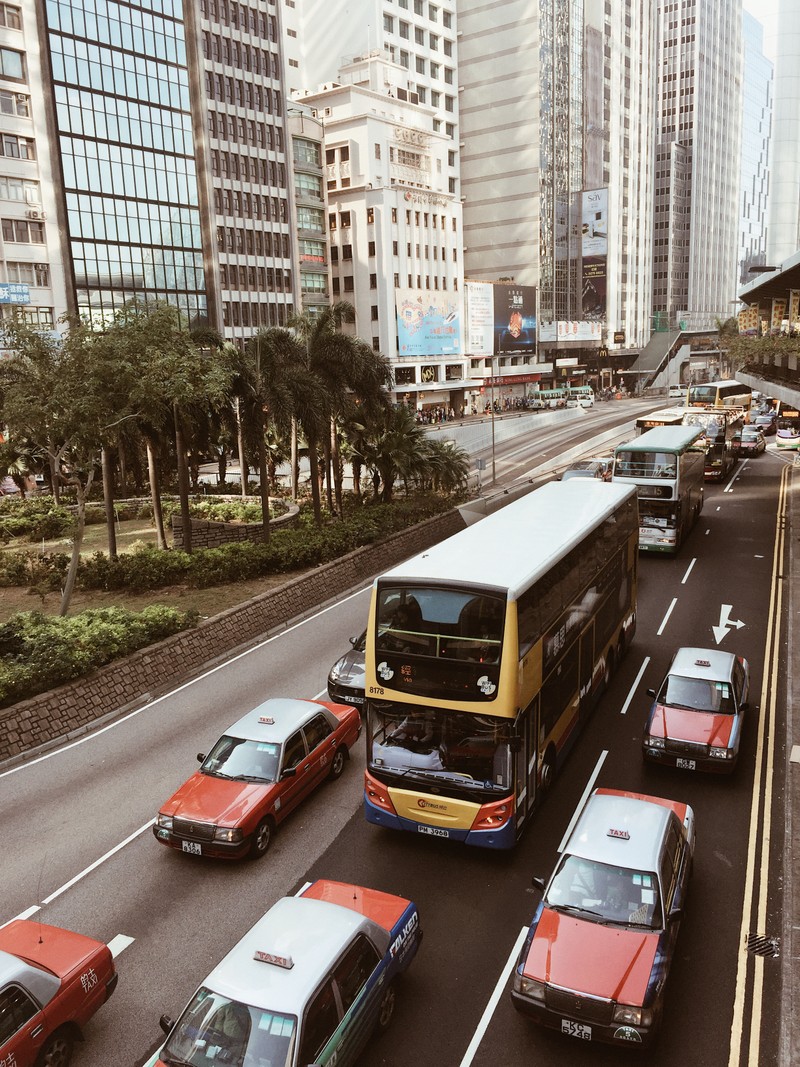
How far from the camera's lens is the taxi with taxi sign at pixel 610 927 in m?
8.38

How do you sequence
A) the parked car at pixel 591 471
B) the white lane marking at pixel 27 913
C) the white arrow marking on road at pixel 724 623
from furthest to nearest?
the parked car at pixel 591 471 < the white arrow marking on road at pixel 724 623 < the white lane marking at pixel 27 913

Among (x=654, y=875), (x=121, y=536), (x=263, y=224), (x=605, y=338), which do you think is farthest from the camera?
(x=605, y=338)

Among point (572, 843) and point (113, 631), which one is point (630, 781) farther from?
point (113, 631)

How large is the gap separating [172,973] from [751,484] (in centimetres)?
4386

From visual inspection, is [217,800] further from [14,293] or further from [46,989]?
[14,293]

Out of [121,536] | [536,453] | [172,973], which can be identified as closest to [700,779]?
[172,973]

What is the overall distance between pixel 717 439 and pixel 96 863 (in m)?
42.6

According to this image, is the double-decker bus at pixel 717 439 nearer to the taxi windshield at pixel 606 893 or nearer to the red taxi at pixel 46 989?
the taxi windshield at pixel 606 893

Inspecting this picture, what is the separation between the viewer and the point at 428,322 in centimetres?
9456

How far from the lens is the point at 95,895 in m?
11.9

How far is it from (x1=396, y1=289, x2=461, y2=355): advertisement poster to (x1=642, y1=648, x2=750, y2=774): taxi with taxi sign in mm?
78670

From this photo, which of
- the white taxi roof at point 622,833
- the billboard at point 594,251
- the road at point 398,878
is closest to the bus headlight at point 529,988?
the road at point 398,878

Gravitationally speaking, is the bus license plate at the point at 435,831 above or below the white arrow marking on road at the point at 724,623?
above

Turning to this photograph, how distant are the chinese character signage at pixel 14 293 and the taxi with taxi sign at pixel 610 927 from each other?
2327 inches
